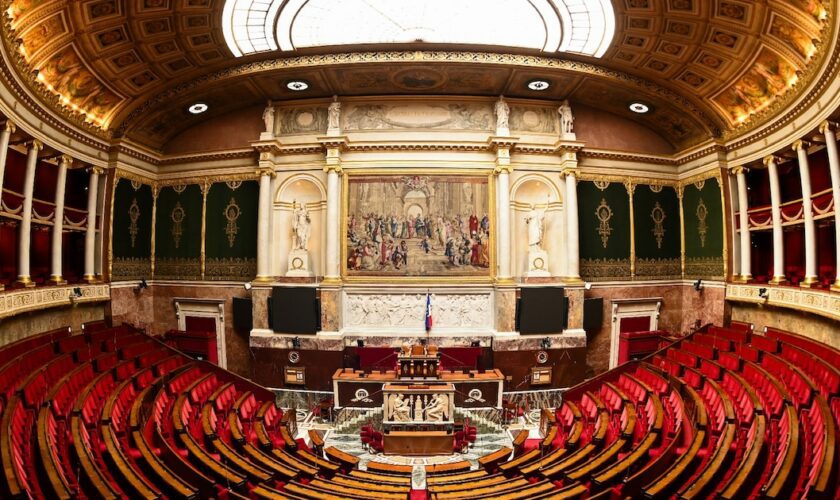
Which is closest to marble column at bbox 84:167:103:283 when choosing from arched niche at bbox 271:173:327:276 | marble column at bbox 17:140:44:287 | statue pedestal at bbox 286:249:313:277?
marble column at bbox 17:140:44:287

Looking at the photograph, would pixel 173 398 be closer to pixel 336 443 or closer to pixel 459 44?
pixel 336 443

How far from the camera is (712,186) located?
16516mm

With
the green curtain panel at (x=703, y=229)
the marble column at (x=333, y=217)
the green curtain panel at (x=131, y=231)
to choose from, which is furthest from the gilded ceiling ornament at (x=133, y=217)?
the green curtain panel at (x=703, y=229)

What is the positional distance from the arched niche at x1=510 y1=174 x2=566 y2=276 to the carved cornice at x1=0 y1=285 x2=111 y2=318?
1405 centimetres

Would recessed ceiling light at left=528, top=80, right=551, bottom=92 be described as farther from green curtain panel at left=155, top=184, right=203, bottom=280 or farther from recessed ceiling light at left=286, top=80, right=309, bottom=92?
green curtain panel at left=155, top=184, right=203, bottom=280

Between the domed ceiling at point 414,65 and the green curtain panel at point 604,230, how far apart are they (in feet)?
10.5

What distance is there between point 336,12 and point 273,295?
9.19 metres

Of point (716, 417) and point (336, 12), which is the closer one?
point (716, 417)

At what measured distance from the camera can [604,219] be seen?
1742 centimetres

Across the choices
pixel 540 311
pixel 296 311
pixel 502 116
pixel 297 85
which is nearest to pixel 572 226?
pixel 540 311

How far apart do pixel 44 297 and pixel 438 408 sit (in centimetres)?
1130

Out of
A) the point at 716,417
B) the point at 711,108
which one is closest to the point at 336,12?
the point at 711,108

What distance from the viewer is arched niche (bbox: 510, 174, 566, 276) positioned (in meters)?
17.0

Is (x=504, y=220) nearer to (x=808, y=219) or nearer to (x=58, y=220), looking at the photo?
(x=808, y=219)
